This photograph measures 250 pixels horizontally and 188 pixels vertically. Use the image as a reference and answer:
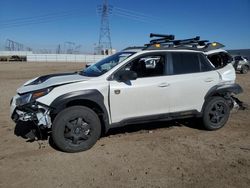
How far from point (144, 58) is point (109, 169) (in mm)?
2388

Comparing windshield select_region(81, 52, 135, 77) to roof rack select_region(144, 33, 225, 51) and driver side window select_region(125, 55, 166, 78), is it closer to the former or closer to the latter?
driver side window select_region(125, 55, 166, 78)

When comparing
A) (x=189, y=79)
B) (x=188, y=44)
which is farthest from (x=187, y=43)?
(x=189, y=79)

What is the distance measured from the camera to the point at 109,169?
3941 mm

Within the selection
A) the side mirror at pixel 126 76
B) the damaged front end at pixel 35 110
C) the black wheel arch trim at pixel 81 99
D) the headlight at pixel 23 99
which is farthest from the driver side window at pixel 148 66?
the headlight at pixel 23 99

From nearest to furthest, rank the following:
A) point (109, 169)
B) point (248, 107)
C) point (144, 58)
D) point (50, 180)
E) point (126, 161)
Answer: point (50, 180) < point (109, 169) < point (126, 161) < point (144, 58) < point (248, 107)

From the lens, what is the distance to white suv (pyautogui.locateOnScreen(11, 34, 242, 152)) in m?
4.38

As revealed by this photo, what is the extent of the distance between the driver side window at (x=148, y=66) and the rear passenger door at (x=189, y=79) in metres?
0.19

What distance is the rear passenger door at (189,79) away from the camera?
520 cm

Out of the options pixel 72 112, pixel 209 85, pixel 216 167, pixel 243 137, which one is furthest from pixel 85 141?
Answer: pixel 243 137

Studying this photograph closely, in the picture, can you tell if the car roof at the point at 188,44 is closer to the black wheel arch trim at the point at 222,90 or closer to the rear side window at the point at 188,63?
the rear side window at the point at 188,63

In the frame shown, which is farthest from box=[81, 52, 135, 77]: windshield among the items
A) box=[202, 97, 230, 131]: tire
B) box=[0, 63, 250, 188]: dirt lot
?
box=[202, 97, 230, 131]: tire

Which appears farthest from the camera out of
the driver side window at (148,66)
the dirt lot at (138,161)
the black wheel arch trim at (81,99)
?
the driver side window at (148,66)

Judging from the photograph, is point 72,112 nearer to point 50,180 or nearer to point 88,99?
point 88,99

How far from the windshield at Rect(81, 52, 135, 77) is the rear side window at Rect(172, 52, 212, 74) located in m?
0.96
